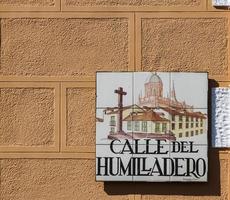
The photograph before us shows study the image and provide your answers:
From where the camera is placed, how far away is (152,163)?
18.6ft

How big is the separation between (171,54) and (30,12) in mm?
1363

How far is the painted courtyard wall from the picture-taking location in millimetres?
5734

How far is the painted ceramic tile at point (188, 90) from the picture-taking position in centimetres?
566

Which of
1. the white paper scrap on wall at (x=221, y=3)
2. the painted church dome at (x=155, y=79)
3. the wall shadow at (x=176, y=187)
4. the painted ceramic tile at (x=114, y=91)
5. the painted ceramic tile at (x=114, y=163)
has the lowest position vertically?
the wall shadow at (x=176, y=187)

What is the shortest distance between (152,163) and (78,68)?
111 cm

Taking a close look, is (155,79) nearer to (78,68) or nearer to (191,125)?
(191,125)

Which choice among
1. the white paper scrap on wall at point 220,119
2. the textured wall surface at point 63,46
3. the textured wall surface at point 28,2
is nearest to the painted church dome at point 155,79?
the textured wall surface at point 63,46

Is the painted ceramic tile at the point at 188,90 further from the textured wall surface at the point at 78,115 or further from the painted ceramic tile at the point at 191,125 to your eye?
the textured wall surface at the point at 78,115

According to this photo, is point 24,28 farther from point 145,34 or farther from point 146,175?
point 146,175

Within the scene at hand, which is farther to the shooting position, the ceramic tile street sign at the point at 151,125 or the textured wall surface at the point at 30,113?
the textured wall surface at the point at 30,113

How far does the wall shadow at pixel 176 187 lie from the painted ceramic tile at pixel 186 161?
0.08 m

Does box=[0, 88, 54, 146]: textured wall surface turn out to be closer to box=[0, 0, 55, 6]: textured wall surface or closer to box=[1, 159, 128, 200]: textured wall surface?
box=[1, 159, 128, 200]: textured wall surface

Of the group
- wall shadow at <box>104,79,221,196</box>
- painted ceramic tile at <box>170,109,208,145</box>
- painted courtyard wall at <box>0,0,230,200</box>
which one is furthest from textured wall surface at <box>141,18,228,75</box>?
wall shadow at <box>104,79,221,196</box>

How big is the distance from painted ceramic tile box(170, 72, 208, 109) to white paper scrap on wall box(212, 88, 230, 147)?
0.36 ft
